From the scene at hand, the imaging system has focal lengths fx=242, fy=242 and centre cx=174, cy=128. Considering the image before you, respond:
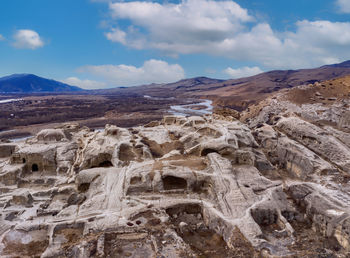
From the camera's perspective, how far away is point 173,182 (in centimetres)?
1873

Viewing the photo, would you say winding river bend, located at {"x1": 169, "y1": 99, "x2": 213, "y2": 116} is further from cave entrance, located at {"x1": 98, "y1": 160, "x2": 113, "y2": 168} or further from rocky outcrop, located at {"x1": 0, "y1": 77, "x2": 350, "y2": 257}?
cave entrance, located at {"x1": 98, "y1": 160, "x2": 113, "y2": 168}

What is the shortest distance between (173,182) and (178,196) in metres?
1.73

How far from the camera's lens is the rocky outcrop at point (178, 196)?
12.3 metres

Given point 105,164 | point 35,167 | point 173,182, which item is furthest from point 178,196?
point 35,167

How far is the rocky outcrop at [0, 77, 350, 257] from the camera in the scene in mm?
12328

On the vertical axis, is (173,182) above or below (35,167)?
above

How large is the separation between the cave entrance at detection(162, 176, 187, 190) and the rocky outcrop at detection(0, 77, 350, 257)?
0.08 m

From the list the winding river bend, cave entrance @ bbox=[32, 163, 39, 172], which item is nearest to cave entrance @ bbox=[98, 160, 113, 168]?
cave entrance @ bbox=[32, 163, 39, 172]

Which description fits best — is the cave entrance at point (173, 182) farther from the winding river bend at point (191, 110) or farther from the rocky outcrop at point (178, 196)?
the winding river bend at point (191, 110)

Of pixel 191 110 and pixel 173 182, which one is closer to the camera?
pixel 173 182

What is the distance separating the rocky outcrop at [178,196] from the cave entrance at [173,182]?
8 cm

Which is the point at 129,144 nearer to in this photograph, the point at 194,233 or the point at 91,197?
the point at 91,197

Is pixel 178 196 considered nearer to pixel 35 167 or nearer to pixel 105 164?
pixel 105 164

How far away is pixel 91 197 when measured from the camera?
55.6 ft
